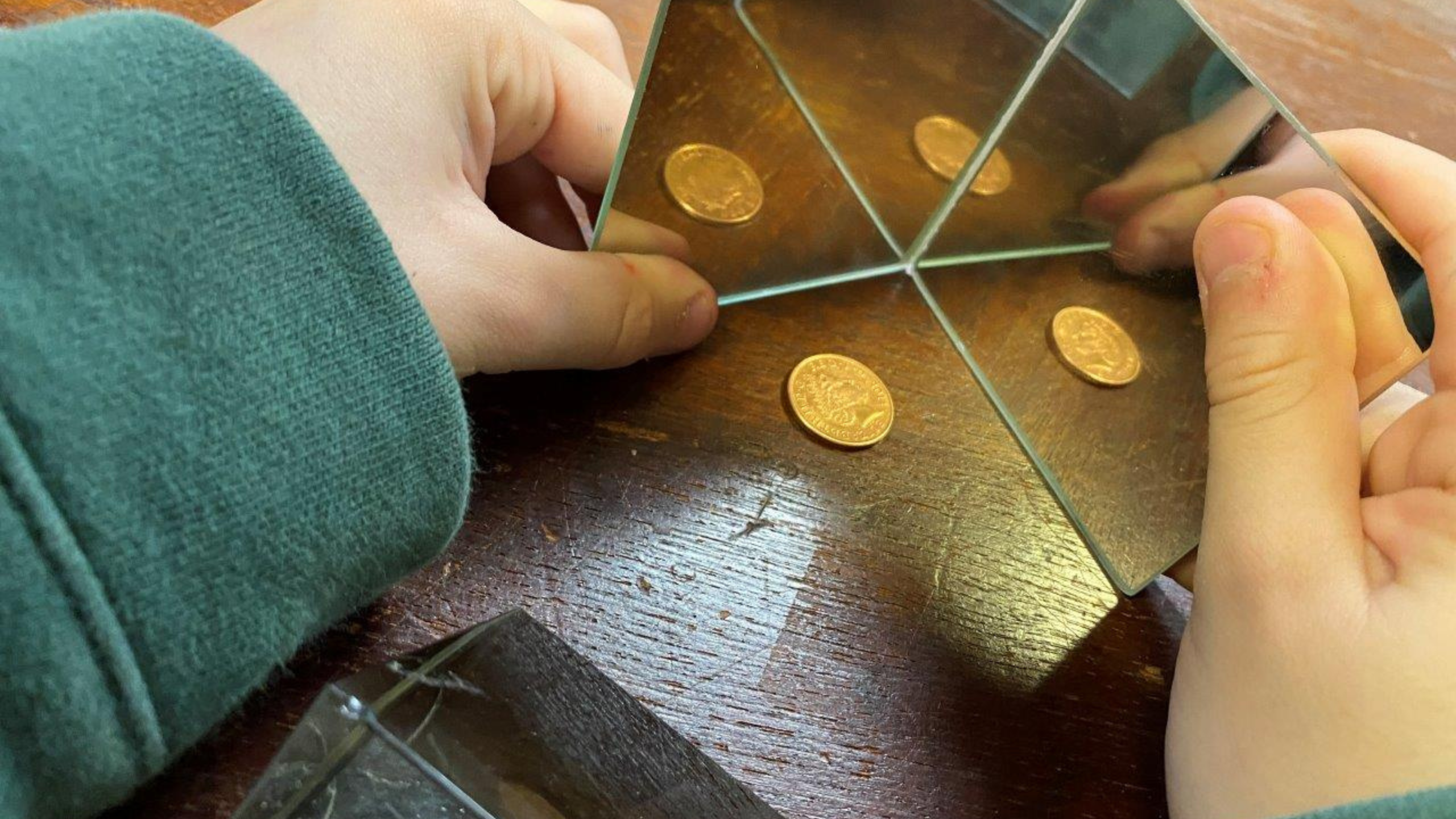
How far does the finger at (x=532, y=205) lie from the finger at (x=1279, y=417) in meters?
0.37

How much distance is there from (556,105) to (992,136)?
290 mm

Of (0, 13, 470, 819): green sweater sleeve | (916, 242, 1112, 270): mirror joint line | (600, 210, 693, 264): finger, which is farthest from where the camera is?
(916, 242, 1112, 270): mirror joint line

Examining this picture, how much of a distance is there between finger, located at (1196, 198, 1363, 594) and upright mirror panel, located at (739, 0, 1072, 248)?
0.19 meters

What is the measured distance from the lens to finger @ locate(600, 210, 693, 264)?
554 millimetres

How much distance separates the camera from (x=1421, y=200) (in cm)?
49

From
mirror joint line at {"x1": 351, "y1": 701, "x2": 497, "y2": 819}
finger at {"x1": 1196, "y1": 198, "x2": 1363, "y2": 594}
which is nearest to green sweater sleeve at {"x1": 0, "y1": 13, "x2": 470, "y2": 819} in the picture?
mirror joint line at {"x1": 351, "y1": 701, "x2": 497, "y2": 819}

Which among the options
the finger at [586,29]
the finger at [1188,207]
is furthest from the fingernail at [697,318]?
the finger at [1188,207]

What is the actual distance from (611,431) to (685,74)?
0.65 ft

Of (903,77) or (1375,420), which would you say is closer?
(1375,420)

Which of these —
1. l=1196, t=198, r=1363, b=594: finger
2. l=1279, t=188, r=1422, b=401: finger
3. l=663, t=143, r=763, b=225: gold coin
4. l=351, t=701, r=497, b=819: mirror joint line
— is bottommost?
l=351, t=701, r=497, b=819: mirror joint line

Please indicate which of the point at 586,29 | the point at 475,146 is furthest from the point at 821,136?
the point at 475,146

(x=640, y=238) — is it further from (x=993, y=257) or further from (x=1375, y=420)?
(x=1375, y=420)

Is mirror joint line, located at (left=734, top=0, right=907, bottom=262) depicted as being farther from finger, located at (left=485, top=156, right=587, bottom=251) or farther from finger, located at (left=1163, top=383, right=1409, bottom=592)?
finger, located at (left=1163, top=383, right=1409, bottom=592)

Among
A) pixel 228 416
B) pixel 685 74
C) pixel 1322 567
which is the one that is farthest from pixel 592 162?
pixel 1322 567
